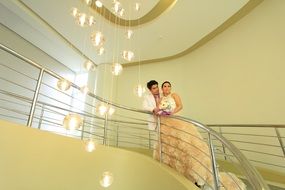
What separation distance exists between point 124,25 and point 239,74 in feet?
8.45

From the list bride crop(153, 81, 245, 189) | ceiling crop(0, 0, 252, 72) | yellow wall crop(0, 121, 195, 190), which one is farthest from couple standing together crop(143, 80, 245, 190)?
ceiling crop(0, 0, 252, 72)

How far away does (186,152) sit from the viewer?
2365 mm

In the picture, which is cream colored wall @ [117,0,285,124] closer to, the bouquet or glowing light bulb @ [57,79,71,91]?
the bouquet

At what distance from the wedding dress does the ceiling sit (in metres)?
2.31

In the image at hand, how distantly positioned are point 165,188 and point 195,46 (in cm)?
397

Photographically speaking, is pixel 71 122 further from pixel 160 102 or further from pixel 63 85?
pixel 160 102

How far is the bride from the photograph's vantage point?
224 centimetres

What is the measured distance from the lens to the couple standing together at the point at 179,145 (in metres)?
2.24

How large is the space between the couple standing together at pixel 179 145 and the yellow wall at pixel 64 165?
0.16 meters

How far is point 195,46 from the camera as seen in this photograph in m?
5.48

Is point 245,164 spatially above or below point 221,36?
below

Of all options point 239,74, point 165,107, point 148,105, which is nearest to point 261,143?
point 239,74

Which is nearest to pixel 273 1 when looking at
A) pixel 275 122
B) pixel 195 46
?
pixel 195 46

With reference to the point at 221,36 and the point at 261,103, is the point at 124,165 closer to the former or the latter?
the point at 261,103
